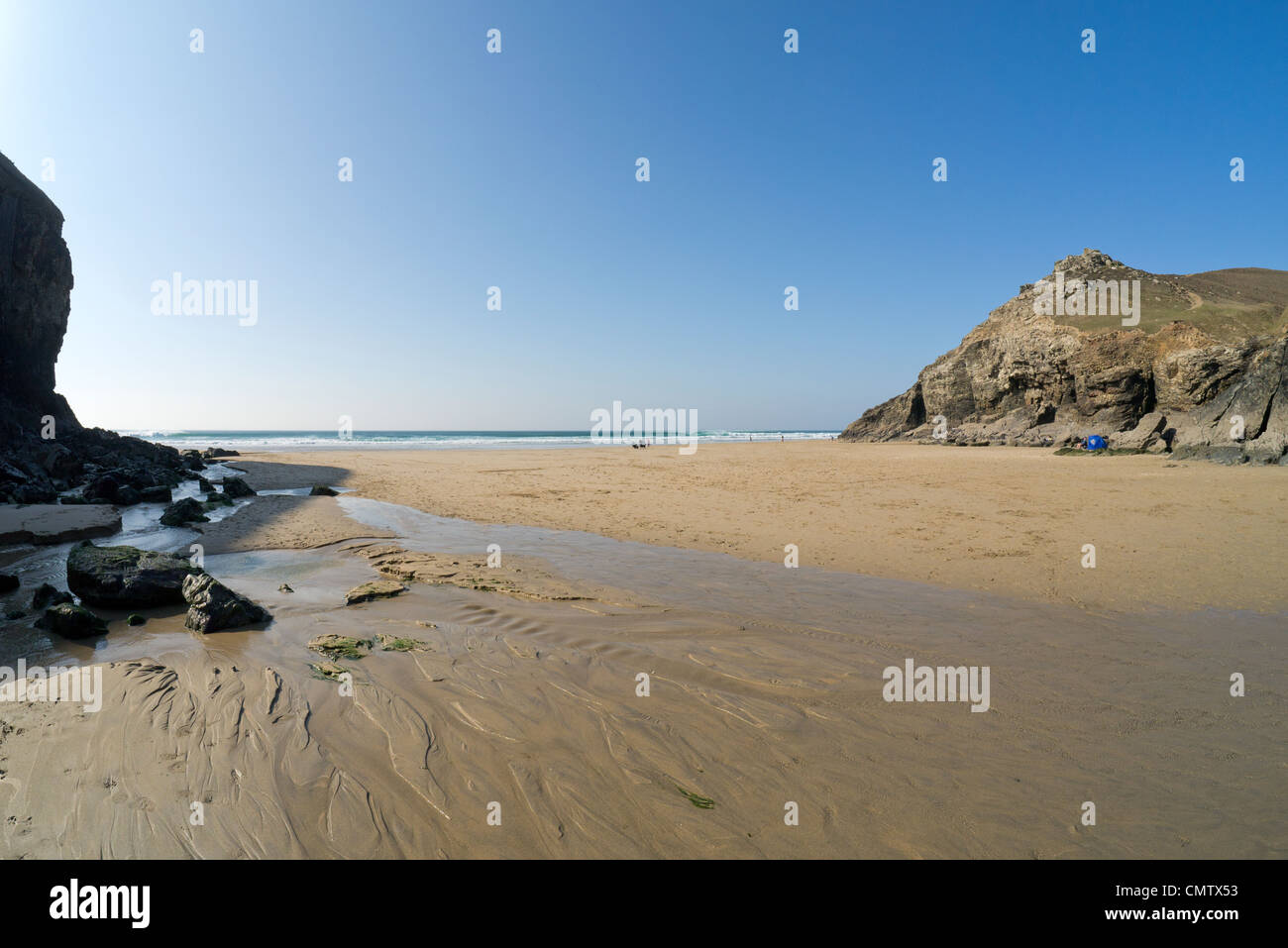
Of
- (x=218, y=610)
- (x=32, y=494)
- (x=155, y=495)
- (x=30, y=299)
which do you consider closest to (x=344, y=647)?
(x=218, y=610)

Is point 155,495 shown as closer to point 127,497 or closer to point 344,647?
point 127,497

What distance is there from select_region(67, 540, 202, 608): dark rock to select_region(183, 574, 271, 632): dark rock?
750 millimetres

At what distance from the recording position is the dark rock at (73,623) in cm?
584

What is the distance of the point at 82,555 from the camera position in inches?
288

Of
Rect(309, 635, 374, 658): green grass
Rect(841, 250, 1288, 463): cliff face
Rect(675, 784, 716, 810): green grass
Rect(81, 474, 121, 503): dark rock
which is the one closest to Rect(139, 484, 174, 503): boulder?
Rect(81, 474, 121, 503): dark rock

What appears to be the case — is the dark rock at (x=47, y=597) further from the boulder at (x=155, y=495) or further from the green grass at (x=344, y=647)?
the boulder at (x=155, y=495)

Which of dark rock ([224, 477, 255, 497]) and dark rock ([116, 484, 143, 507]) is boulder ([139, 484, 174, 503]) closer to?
dark rock ([116, 484, 143, 507])

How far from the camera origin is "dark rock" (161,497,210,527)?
1252 cm

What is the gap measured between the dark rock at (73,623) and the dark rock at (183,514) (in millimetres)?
7751

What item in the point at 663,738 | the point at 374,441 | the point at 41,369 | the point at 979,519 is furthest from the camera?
the point at 374,441

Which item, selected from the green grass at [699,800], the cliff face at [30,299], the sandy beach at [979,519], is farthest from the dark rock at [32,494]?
the green grass at [699,800]

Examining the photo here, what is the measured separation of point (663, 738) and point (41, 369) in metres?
38.5

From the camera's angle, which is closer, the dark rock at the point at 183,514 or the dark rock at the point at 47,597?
the dark rock at the point at 47,597

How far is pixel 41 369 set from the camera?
86.7 ft
